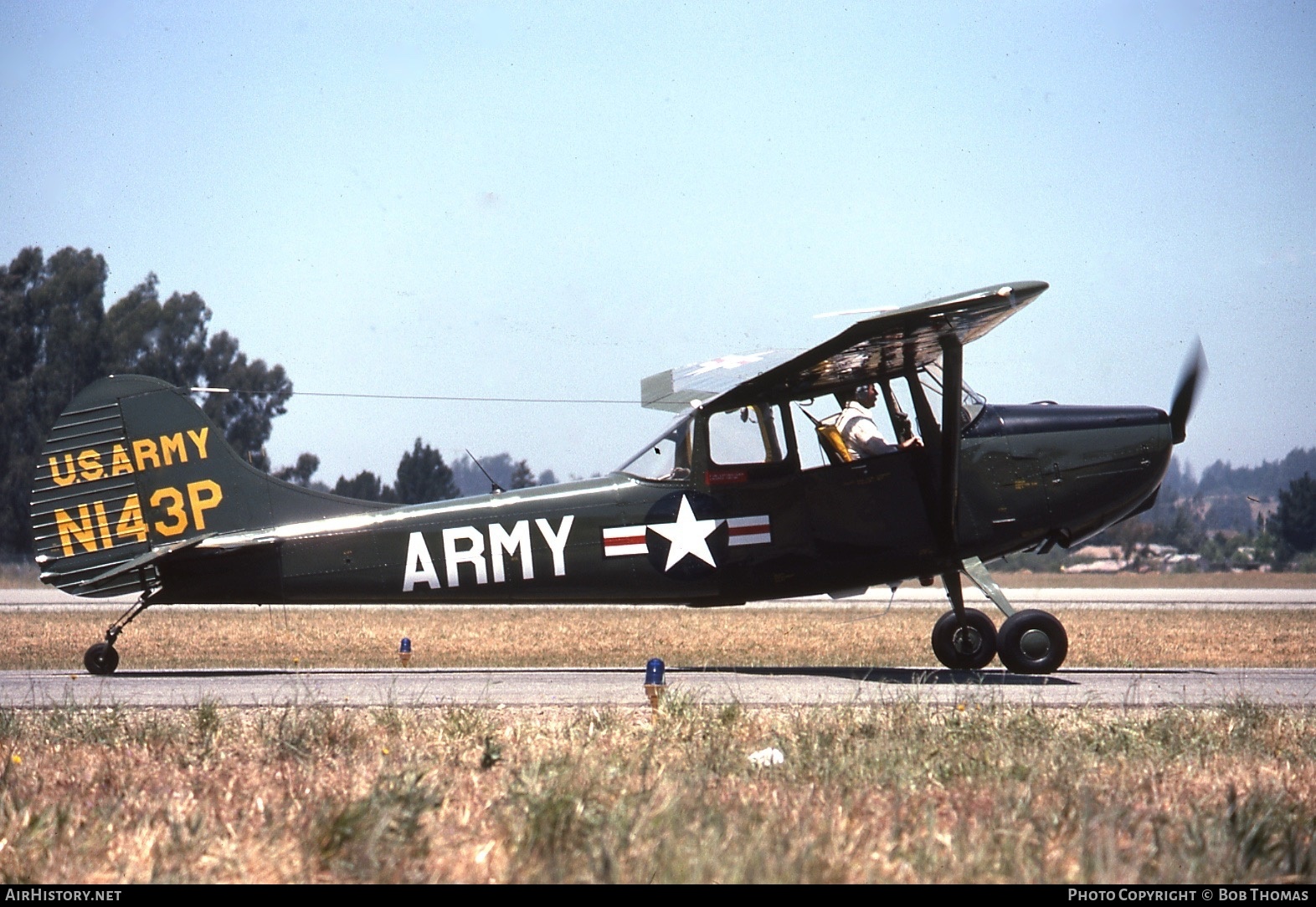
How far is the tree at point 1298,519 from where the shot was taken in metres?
78.4

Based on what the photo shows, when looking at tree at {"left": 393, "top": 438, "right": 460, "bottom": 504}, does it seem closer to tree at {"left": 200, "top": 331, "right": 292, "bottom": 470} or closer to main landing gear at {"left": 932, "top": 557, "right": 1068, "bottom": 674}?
tree at {"left": 200, "top": 331, "right": 292, "bottom": 470}

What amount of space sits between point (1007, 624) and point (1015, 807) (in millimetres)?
6735

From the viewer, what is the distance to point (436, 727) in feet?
25.9

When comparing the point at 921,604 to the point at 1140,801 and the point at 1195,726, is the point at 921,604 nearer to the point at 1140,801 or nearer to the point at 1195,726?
the point at 1195,726

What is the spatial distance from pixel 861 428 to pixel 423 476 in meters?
72.5

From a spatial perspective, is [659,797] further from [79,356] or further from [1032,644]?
[79,356]

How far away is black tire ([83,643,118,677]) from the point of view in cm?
1243

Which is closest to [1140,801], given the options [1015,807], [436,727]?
[1015,807]

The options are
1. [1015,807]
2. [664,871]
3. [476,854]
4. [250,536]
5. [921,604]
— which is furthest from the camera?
[921,604]

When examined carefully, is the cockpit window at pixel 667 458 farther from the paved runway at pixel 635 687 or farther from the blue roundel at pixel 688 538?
the paved runway at pixel 635 687

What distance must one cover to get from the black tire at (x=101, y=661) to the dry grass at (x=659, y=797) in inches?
164

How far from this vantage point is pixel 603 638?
20.2 meters

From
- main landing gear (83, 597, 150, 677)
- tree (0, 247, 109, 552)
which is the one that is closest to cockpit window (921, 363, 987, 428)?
main landing gear (83, 597, 150, 677)

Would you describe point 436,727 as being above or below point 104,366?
below
